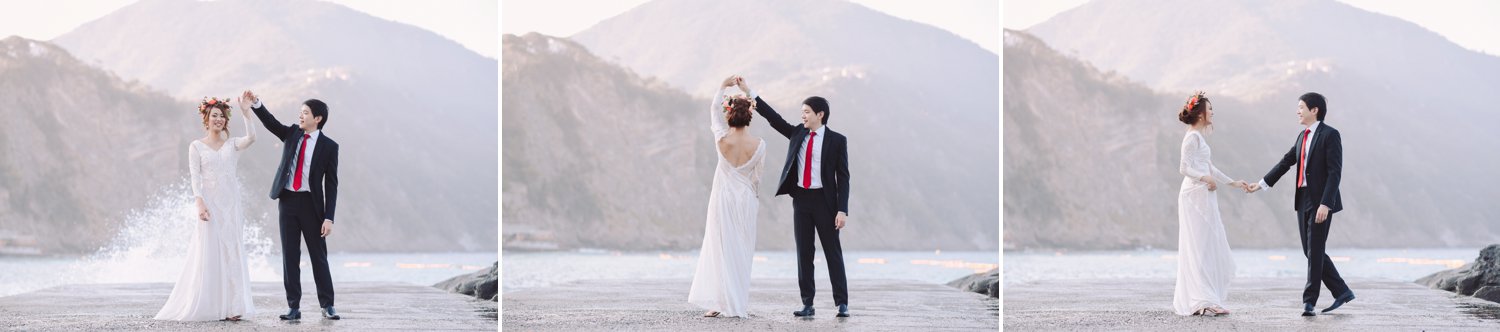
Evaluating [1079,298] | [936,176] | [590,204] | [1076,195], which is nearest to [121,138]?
[590,204]

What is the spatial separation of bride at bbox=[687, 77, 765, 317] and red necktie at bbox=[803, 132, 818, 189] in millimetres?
231

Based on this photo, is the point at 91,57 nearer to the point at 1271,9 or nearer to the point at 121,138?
the point at 121,138

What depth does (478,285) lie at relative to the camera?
37.2ft

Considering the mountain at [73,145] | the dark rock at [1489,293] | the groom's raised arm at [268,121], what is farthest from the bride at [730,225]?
the mountain at [73,145]

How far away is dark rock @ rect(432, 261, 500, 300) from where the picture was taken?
11.0 metres

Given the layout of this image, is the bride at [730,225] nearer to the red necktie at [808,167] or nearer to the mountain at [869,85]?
the red necktie at [808,167]

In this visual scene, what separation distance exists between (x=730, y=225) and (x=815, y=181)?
0.49 m

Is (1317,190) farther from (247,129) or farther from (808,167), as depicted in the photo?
(247,129)

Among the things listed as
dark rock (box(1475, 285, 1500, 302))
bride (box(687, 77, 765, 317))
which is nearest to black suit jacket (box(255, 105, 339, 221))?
bride (box(687, 77, 765, 317))

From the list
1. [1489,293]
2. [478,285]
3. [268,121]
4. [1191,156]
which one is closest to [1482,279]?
[1489,293]

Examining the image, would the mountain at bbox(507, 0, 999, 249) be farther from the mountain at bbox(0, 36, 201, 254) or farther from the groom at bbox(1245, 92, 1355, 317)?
the groom at bbox(1245, 92, 1355, 317)

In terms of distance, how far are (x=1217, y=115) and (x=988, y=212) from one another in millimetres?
11925

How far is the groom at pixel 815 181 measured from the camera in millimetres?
7582

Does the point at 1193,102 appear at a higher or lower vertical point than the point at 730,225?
higher
